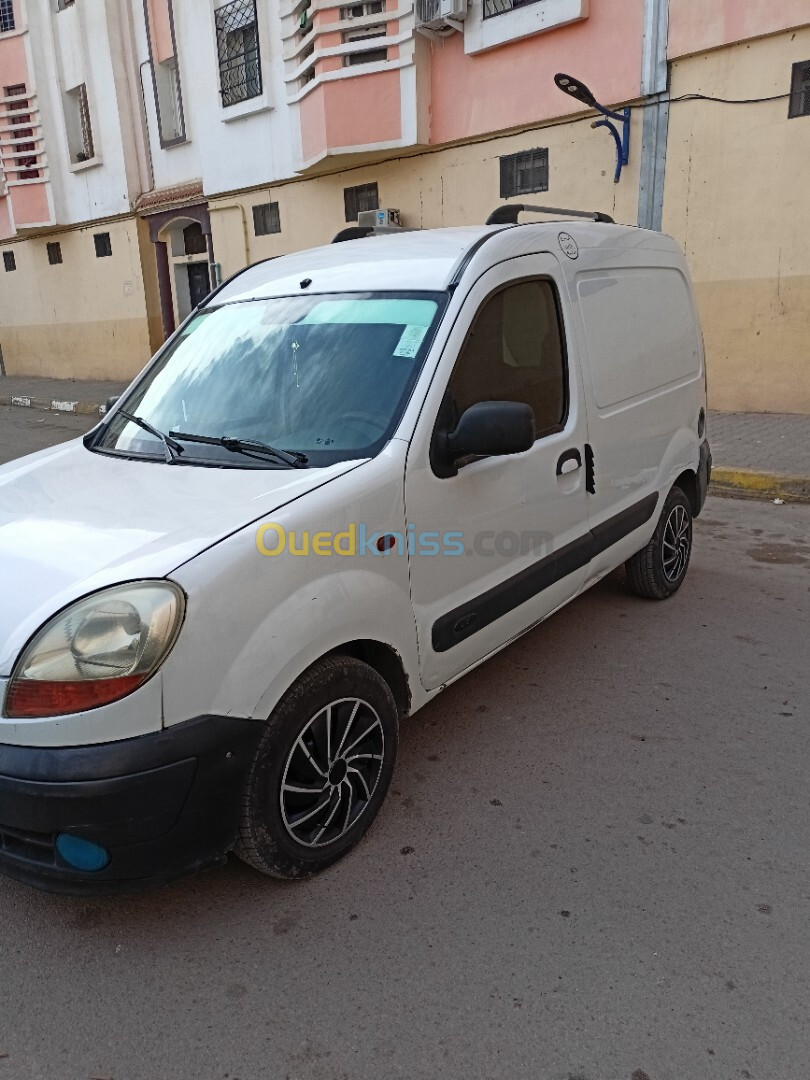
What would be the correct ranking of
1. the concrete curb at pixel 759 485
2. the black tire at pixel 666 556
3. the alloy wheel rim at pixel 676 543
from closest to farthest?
1. the black tire at pixel 666 556
2. the alloy wheel rim at pixel 676 543
3. the concrete curb at pixel 759 485

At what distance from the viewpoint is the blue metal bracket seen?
9184 mm

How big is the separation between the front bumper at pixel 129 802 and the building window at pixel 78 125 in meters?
18.9

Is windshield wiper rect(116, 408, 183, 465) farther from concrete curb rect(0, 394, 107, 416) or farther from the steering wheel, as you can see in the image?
concrete curb rect(0, 394, 107, 416)

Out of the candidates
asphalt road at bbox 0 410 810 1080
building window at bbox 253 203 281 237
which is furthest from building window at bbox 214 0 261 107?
asphalt road at bbox 0 410 810 1080

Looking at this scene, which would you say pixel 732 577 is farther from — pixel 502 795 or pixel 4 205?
pixel 4 205

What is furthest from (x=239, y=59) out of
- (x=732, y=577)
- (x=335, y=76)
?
(x=732, y=577)

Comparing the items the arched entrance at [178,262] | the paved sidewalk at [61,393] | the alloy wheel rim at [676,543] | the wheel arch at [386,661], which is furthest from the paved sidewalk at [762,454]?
the arched entrance at [178,262]

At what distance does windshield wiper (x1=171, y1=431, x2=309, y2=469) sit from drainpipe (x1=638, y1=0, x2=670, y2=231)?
837 cm

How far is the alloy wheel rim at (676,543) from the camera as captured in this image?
4.40 m

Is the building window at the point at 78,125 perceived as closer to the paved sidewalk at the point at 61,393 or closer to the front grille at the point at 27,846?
the paved sidewalk at the point at 61,393

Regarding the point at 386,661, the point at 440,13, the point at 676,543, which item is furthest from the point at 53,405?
the point at 386,661

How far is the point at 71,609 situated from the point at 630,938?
175 cm

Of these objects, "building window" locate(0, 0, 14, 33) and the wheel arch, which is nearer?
the wheel arch

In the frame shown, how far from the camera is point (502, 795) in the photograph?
9.23 ft
